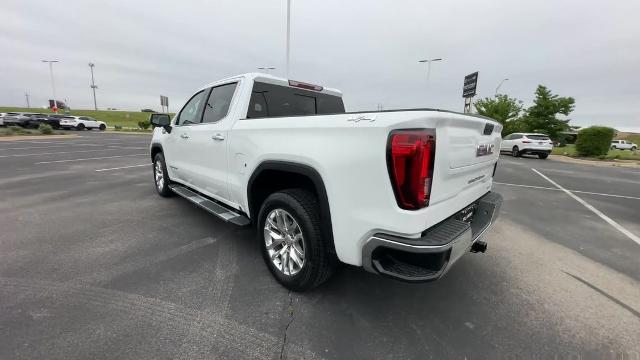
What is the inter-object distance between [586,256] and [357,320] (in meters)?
3.20

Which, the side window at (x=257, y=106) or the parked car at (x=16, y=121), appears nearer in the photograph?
the side window at (x=257, y=106)

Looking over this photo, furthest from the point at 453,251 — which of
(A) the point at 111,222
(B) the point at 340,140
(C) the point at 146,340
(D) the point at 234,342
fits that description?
(A) the point at 111,222

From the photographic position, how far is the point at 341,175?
6.90 ft

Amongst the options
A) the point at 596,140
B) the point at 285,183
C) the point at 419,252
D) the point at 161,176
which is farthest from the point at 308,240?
the point at 596,140

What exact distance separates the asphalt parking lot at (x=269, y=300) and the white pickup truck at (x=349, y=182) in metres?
0.43

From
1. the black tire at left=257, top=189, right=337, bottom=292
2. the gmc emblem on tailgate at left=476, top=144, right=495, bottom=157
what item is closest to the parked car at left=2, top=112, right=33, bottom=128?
the black tire at left=257, top=189, right=337, bottom=292

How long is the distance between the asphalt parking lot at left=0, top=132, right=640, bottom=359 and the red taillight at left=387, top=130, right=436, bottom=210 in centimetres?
107

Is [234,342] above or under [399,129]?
under

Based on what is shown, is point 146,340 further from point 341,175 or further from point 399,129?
point 399,129

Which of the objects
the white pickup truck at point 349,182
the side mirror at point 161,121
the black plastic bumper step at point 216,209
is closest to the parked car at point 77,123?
the side mirror at point 161,121

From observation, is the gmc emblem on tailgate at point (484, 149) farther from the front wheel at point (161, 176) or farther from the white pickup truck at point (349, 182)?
the front wheel at point (161, 176)

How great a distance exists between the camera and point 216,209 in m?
3.60

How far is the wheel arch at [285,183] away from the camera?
7.44 feet

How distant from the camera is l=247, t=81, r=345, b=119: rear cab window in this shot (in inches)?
133
